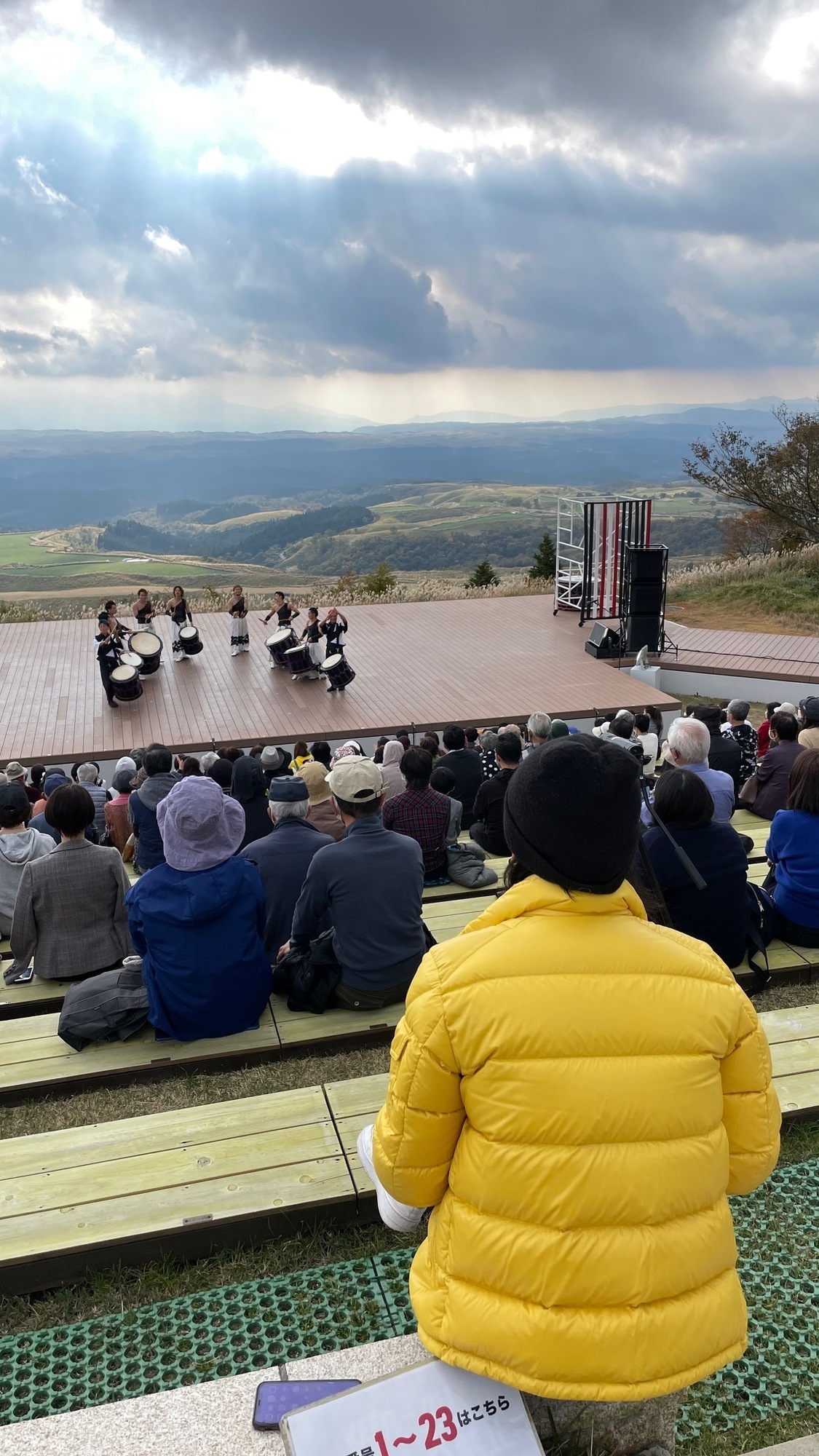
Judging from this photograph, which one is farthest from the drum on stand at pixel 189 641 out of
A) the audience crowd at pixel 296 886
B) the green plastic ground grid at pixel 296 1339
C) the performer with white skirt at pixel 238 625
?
the green plastic ground grid at pixel 296 1339

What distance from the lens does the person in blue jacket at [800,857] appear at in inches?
160

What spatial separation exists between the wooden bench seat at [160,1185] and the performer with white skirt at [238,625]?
1190 cm

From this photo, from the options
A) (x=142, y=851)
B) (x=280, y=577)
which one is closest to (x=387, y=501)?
(x=280, y=577)

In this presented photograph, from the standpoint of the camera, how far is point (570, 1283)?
1462mm

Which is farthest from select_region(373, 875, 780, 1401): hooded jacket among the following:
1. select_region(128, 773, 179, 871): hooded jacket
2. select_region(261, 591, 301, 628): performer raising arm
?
select_region(261, 591, 301, 628): performer raising arm

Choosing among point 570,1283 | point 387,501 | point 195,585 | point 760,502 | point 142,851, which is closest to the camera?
point 570,1283

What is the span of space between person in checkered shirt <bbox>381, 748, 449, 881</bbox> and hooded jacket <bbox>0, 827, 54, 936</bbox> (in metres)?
1.72

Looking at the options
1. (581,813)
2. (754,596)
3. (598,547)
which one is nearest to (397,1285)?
(581,813)

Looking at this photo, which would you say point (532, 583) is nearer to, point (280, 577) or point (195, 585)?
point (195, 585)

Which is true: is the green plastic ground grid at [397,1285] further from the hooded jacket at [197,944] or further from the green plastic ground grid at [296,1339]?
the hooded jacket at [197,944]

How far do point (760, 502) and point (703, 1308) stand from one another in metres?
26.5

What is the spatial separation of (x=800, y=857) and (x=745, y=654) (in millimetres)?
10793

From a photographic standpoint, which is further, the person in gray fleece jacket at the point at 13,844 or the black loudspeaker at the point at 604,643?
the black loudspeaker at the point at 604,643

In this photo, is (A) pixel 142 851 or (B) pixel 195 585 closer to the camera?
(A) pixel 142 851
